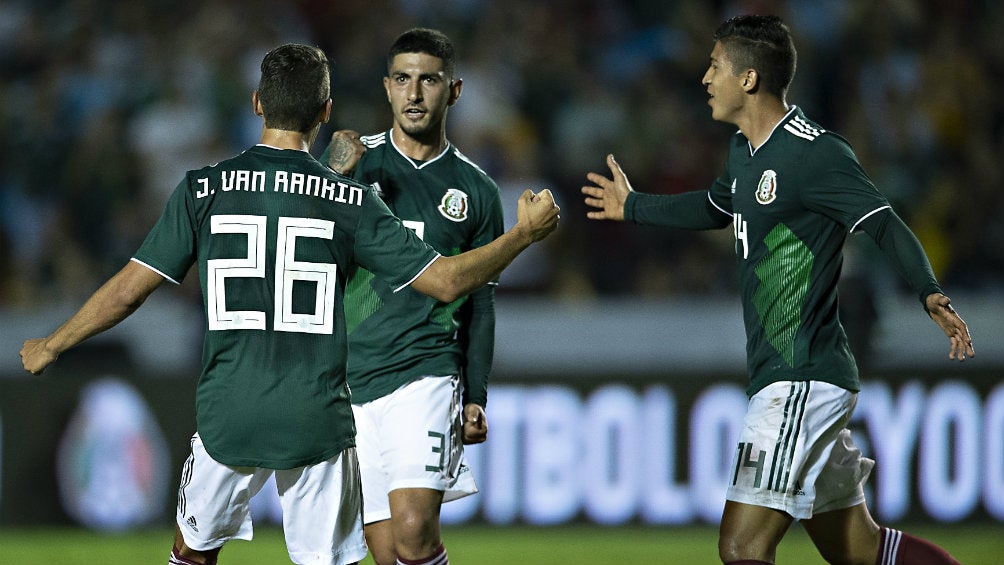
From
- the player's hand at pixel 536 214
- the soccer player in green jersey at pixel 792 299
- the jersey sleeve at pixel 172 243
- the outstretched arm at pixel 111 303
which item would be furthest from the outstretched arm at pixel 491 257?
the soccer player in green jersey at pixel 792 299

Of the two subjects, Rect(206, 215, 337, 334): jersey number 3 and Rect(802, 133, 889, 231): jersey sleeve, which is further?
Rect(802, 133, 889, 231): jersey sleeve

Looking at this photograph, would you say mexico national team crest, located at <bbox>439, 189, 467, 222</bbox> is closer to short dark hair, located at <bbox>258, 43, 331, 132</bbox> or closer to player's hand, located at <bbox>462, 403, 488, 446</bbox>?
player's hand, located at <bbox>462, 403, 488, 446</bbox>

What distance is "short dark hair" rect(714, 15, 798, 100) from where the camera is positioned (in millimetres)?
4973

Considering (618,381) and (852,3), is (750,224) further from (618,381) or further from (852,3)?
(852,3)

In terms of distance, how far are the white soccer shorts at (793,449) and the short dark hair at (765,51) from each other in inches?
45.4

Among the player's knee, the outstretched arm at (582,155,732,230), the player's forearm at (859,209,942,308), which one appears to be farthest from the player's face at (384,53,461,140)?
the player's knee

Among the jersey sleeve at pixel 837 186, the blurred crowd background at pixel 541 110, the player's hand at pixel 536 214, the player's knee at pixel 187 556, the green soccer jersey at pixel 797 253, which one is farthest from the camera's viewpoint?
the blurred crowd background at pixel 541 110

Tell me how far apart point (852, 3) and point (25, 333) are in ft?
24.4

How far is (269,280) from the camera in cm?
420

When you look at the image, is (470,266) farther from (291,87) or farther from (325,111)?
(291,87)

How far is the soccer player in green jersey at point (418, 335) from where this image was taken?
17.1 ft

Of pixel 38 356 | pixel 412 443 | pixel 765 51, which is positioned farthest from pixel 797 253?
pixel 38 356

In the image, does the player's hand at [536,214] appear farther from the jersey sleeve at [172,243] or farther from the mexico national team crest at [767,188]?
the jersey sleeve at [172,243]

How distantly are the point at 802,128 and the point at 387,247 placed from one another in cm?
169
